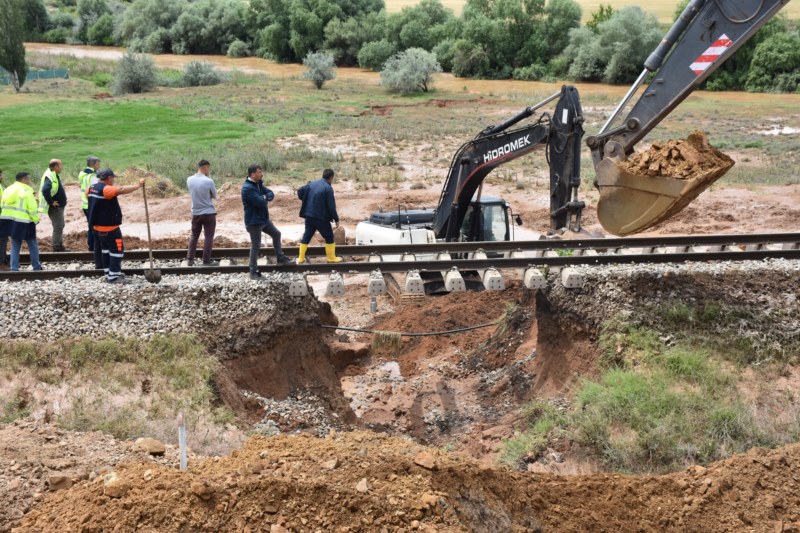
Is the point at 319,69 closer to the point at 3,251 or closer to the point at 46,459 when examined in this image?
the point at 3,251

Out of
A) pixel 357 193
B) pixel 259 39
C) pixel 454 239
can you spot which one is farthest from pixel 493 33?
pixel 454 239

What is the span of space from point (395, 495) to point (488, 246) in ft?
24.4

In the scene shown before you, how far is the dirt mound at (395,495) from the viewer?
20.2 ft

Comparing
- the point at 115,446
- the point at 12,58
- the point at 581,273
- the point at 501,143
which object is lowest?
the point at 115,446

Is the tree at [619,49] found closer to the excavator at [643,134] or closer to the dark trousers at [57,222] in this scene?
the excavator at [643,134]

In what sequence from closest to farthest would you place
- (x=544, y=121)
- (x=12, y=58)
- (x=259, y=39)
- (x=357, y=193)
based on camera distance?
(x=544, y=121) → (x=357, y=193) → (x=12, y=58) → (x=259, y=39)

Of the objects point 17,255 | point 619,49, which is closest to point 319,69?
point 619,49

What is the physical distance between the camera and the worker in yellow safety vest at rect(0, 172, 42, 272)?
12578mm

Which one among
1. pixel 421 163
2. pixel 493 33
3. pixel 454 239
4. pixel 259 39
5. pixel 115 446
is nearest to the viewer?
pixel 115 446

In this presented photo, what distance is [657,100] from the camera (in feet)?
35.9

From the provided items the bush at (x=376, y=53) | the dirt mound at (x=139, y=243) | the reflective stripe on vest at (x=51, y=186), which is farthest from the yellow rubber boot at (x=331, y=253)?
the bush at (x=376, y=53)

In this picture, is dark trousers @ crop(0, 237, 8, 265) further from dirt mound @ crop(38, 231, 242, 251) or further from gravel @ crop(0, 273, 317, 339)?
dirt mound @ crop(38, 231, 242, 251)

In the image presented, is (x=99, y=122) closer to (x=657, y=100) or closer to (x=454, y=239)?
(x=454, y=239)

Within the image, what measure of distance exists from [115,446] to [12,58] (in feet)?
178
